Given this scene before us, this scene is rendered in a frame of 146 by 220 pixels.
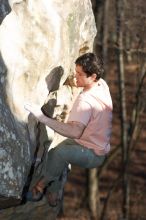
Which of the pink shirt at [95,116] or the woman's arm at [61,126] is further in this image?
the pink shirt at [95,116]

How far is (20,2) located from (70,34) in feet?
3.67

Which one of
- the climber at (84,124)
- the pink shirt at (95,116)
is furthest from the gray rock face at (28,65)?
the pink shirt at (95,116)

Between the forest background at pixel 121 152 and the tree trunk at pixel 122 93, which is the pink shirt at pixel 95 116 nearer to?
the forest background at pixel 121 152

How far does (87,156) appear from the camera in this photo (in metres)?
6.91

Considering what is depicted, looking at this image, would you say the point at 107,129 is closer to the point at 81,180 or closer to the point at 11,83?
the point at 11,83

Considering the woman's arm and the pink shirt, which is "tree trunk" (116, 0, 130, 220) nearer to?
the pink shirt

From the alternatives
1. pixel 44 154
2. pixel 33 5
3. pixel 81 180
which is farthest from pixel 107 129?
pixel 81 180

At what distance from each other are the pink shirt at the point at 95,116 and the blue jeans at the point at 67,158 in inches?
3.2

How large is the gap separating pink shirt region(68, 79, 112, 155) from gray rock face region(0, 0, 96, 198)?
1.86 ft

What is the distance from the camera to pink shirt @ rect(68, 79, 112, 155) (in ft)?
21.2

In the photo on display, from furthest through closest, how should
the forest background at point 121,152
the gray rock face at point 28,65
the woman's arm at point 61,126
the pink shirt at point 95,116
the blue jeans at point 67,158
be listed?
the forest background at point 121,152 → the blue jeans at point 67,158 → the pink shirt at point 95,116 → the woman's arm at point 61,126 → the gray rock face at point 28,65

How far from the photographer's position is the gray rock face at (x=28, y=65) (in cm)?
578

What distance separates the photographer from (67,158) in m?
6.99

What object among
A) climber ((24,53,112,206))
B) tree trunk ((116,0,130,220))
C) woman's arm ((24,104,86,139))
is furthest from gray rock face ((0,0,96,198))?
tree trunk ((116,0,130,220))
